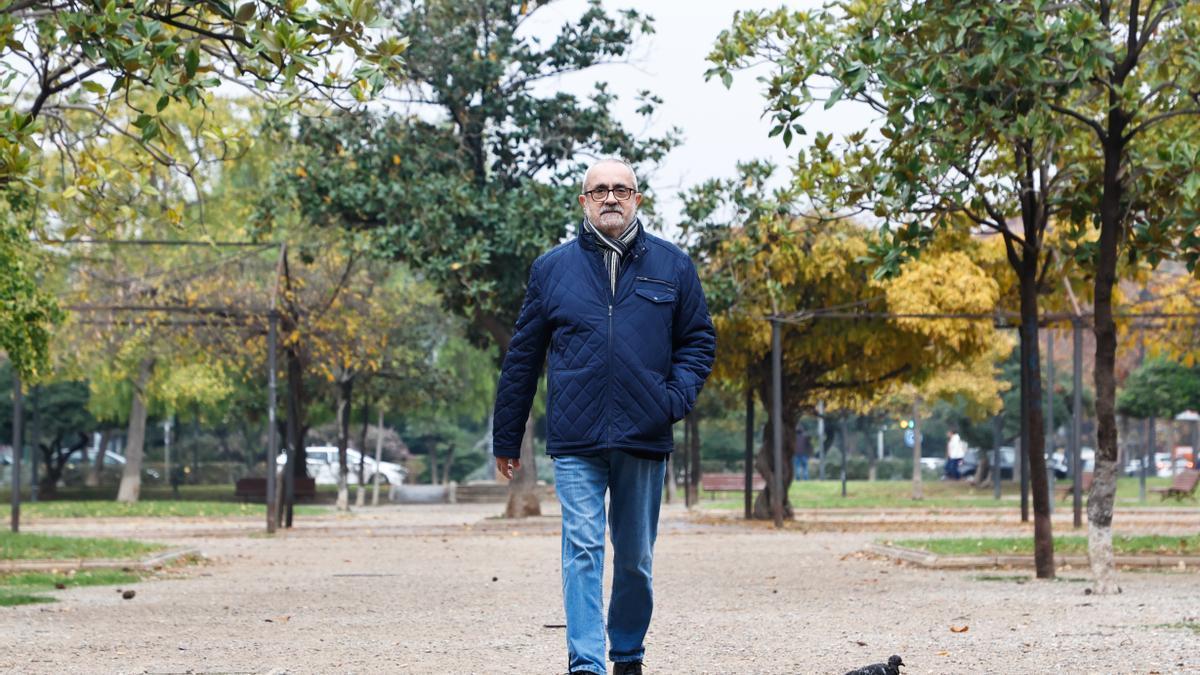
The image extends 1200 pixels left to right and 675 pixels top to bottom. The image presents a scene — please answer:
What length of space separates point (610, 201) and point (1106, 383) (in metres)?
7.94

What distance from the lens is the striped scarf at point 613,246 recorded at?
670 centimetres

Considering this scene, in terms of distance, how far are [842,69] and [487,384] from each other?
41707 millimetres

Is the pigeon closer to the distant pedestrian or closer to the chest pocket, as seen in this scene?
the chest pocket

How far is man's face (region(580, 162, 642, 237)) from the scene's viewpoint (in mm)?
6676

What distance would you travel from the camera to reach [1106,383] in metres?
13.6

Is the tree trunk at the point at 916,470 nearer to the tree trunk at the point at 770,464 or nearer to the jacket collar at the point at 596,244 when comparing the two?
the tree trunk at the point at 770,464

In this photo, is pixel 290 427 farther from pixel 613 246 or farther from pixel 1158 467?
pixel 1158 467

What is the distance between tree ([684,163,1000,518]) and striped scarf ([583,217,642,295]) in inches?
765

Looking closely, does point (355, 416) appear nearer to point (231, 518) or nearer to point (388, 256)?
point (231, 518)

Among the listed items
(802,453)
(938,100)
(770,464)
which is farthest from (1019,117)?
(802,453)

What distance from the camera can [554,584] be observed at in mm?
15227

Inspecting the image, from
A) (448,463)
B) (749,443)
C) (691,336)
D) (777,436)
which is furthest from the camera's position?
(448,463)

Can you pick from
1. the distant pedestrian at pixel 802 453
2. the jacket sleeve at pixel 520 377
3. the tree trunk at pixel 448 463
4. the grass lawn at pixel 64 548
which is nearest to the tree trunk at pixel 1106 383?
the jacket sleeve at pixel 520 377

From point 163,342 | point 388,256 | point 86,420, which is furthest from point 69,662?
point 86,420
